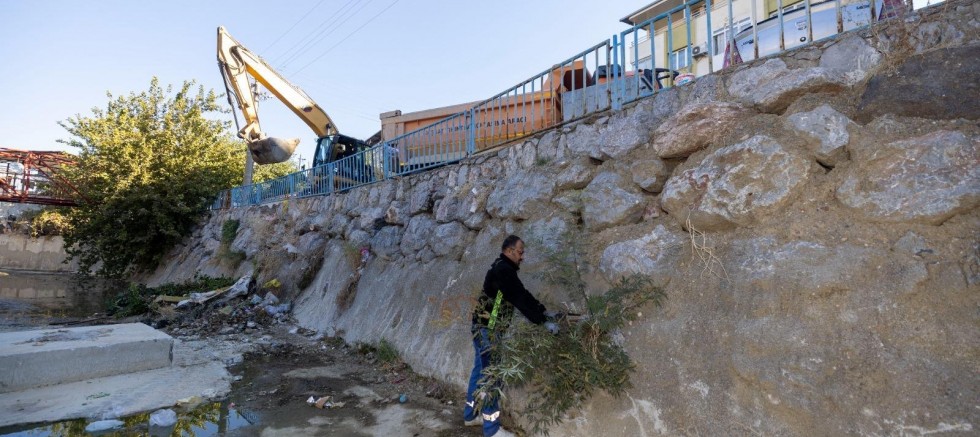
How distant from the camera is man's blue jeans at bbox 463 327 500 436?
3.80 meters

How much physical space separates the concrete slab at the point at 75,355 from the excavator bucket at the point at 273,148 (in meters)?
7.32

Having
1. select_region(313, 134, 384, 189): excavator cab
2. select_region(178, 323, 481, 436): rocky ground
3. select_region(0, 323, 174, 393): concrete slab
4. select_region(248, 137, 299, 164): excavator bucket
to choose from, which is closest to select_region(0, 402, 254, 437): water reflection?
select_region(178, 323, 481, 436): rocky ground

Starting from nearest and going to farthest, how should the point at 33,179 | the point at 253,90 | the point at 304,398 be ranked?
1. the point at 304,398
2. the point at 253,90
3. the point at 33,179

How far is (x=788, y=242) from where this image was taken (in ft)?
10.2

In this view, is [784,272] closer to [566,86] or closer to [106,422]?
[566,86]

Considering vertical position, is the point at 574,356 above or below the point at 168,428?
above

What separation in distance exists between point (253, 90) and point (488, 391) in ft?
45.7

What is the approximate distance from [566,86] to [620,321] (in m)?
3.52

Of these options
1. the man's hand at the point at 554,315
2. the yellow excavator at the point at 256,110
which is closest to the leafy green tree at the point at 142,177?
the yellow excavator at the point at 256,110

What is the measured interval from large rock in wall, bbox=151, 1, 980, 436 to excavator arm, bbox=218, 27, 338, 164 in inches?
437

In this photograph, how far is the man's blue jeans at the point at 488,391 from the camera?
380 centimetres

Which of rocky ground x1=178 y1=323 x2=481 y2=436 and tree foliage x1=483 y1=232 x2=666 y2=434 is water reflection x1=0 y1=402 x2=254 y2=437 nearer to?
rocky ground x1=178 y1=323 x2=481 y2=436

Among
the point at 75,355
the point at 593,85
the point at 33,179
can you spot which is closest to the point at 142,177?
the point at 33,179

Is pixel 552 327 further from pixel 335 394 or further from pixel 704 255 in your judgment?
pixel 335 394
